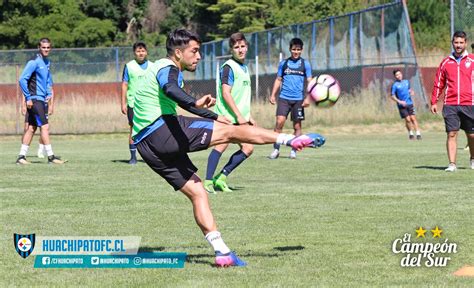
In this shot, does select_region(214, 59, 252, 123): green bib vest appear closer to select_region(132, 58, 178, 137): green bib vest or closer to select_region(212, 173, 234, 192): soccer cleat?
select_region(212, 173, 234, 192): soccer cleat

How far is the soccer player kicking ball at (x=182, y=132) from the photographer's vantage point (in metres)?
7.61

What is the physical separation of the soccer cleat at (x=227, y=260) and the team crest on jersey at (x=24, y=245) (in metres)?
1.70

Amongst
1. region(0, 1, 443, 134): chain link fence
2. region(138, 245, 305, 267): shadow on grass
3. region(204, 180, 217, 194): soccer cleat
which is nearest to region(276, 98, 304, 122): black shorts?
region(204, 180, 217, 194): soccer cleat

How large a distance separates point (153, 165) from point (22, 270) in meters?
1.30

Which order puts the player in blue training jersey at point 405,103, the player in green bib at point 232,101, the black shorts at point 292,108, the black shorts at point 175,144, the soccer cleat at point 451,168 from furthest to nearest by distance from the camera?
1. the player in blue training jersey at point 405,103
2. the black shorts at point 292,108
3. the soccer cleat at point 451,168
4. the player in green bib at point 232,101
5. the black shorts at point 175,144

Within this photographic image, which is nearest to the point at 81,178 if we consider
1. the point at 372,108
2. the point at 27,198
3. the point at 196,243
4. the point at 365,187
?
the point at 27,198

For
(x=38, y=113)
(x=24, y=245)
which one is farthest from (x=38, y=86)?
(x=24, y=245)

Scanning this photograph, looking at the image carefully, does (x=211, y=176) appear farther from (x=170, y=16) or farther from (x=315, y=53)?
(x=170, y=16)

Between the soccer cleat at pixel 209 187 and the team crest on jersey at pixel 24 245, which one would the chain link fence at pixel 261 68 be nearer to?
the soccer cleat at pixel 209 187

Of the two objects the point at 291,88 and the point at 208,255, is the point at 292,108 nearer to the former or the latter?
the point at 291,88

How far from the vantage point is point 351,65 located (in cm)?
3419

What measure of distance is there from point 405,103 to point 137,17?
39.2 meters

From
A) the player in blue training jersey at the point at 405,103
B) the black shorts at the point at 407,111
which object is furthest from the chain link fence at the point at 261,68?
the black shorts at the point at 407,111

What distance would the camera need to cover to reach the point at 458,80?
1552cm
